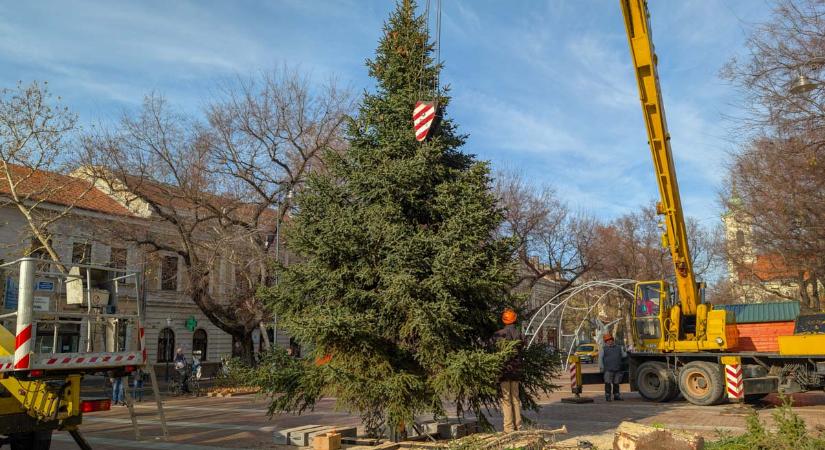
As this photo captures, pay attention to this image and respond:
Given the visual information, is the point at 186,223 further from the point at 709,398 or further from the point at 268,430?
the point at 709,398

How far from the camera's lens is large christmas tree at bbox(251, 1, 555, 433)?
8.52m

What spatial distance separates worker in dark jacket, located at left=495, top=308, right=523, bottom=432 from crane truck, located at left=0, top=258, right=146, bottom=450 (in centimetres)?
522

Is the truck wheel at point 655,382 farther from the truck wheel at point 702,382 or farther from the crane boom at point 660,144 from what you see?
the crane boom at point 660,144

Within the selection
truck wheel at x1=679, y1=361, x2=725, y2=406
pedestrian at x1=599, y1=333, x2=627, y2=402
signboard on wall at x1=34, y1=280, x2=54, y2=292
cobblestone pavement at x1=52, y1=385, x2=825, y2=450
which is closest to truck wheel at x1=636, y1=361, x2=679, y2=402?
cobblestone pavement at x1=52, y1=385, x2=825, y2=450

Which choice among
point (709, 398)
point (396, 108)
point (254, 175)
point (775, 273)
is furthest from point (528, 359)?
point (775, 273)

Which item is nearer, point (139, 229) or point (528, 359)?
point (528, 359)

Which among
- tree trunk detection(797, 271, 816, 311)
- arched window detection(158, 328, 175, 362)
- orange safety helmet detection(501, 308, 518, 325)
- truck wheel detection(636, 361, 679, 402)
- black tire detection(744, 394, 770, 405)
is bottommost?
black tire detection(744, 394, 770, 405)

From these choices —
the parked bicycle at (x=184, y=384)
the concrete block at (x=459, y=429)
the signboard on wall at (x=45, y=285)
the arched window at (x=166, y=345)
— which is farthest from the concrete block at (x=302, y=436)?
the arched window at (x=166, y=345)

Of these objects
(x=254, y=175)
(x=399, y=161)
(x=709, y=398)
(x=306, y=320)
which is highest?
(x=254, y=175)

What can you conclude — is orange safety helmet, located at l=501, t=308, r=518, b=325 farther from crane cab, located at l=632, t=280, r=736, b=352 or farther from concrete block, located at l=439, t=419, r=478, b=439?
crane cab, located at l=632, t=280, r=736, b=352

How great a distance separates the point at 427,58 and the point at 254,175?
15112mm

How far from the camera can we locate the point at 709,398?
15961mm

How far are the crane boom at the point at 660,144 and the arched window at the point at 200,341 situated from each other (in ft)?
98.6

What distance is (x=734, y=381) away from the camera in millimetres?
15023
